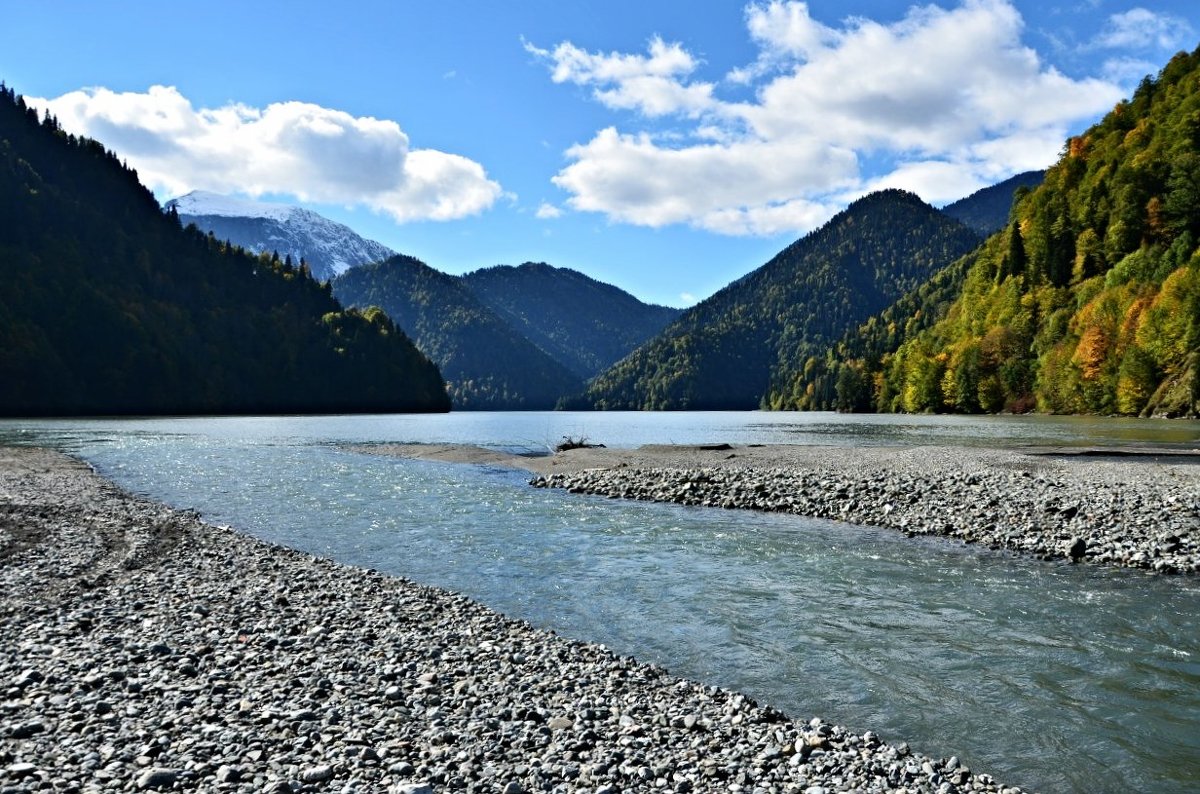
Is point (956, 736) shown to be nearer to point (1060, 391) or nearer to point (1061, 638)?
point (1061, 638)

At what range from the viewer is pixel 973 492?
32281 millimetres

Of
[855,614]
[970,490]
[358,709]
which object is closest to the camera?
[358,709]

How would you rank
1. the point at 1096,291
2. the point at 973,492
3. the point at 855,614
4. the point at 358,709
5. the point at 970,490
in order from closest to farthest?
the point at 358,709 < the point at 855,614 < the point at 973,492 < the point at 970,490 < the point at 1096,291

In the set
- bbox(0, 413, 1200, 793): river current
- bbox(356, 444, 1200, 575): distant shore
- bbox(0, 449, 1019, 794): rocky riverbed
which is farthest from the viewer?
bbox(356, 444, 1200, 575): distant shore

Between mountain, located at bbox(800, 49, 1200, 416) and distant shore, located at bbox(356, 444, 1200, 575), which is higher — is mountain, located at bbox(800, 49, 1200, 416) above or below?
above

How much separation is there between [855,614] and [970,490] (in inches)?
760

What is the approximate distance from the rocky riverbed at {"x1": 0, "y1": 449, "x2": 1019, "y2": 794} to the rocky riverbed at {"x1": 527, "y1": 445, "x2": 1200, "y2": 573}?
57.4 feet

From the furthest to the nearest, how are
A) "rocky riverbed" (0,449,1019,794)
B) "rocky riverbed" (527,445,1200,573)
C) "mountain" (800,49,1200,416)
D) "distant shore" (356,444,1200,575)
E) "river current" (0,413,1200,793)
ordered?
"mountain" (800,49,1200,416)
"distant shore" (356,444,1200,575)
"rocky riverbed" (527,445,1200,573)
"river current" (0,413,1200,793)
"rocky riverbed" (0,449,1019,794)

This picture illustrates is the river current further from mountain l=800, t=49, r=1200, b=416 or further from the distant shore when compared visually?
mountain l=800, t=49, r=1200, b=416

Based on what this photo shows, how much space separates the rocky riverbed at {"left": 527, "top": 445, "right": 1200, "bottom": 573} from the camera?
2372cm

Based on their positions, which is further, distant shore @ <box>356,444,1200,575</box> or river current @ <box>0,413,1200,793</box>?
distant shore @ <box>356,444,1200,575</box>

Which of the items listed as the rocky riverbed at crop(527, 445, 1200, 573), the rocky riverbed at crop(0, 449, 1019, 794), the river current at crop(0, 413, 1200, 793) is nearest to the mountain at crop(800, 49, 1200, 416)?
the rocky riverbed at crop(527, 445, 1200, 573)

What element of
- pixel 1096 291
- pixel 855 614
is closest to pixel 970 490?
pixel 855 614

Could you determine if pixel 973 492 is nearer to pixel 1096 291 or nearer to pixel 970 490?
pixel 970 490
